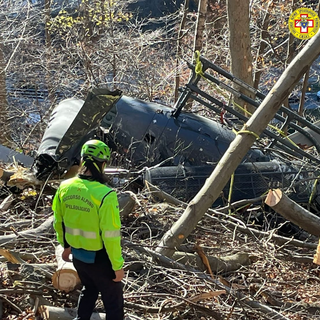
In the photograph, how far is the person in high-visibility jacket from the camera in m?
2.94

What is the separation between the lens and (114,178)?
619 cm

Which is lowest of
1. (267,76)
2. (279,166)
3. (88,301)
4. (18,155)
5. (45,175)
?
(18,155)

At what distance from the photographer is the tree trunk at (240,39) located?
8.88 m

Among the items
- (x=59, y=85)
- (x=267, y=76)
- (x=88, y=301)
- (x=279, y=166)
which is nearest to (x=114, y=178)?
(x=279, y=166)

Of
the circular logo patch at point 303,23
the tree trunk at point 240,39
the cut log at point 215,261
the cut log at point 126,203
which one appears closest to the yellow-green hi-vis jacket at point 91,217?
the cut log at point 215,261

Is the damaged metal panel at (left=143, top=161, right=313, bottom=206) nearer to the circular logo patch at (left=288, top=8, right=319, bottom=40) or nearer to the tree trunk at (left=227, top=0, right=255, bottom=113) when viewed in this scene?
the tree trunk at (left=227, top=0, right=255, bottom=113)

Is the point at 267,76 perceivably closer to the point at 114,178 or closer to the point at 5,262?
the point at 114,178

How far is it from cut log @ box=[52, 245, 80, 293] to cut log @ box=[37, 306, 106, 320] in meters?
0.18

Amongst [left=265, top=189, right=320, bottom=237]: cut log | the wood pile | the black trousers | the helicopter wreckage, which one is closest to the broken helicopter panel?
the helicopter wreckage

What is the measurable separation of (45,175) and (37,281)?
2299 mm

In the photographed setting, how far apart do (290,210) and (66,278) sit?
7.62 ft

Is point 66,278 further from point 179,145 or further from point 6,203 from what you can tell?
point 179,145

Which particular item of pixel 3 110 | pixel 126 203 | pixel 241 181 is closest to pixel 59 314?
pixel 126 203

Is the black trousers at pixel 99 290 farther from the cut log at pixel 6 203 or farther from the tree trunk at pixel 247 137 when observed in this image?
the cut log at pixel 6 203
